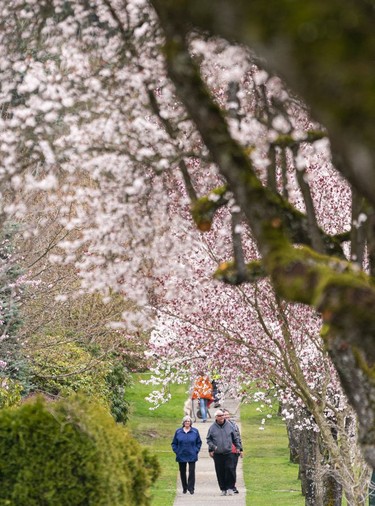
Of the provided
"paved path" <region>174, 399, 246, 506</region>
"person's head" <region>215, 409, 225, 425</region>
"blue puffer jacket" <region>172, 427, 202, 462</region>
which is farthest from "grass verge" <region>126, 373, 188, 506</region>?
"person's head" <region>215, 409, 225, 425</region>

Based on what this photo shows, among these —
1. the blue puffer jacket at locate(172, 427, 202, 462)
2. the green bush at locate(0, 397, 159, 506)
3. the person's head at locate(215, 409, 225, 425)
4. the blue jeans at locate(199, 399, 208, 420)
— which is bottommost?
the green bush at locate(0, 397, 159, 506)

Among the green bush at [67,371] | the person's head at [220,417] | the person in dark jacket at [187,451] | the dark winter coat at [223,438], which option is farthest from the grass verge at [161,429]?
the green bush at [67,371]

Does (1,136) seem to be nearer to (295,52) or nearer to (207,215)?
(207,215)

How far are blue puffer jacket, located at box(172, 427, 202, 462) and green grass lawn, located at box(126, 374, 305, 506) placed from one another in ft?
2.41

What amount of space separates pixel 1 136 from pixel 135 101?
1.80 metres

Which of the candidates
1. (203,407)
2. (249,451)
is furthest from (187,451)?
(203,407)

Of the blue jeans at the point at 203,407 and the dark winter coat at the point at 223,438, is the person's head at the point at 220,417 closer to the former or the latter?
the dark winter coat at the point at 223,438

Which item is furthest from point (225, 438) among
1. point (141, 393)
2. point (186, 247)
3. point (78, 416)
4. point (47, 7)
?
point (141, 393)

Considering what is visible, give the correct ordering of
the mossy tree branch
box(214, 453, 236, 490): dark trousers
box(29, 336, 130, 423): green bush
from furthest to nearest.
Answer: box(29, 336, 130, 423): green bush, box(214, 453, 236, 490): dark trousers, the mossy tree branch

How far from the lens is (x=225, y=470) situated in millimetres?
19922

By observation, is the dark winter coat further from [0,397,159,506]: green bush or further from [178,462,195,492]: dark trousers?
[0,397,159,506]: green bush

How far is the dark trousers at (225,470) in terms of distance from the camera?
781 inches

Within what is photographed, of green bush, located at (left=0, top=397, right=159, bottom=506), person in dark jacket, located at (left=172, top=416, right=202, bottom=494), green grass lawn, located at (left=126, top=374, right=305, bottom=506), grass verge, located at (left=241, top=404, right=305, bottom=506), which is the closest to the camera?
green bush, located at (left=0, top=397, right=159, bottom=506)

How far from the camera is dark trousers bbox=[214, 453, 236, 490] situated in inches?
781
